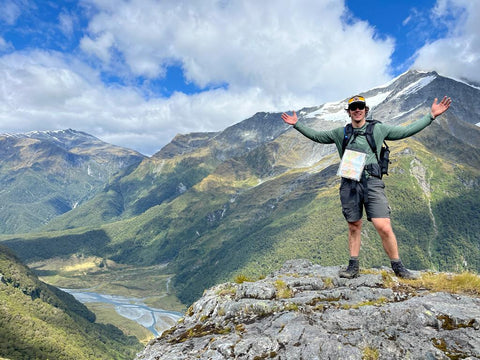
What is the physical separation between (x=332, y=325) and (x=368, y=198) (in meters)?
3.58

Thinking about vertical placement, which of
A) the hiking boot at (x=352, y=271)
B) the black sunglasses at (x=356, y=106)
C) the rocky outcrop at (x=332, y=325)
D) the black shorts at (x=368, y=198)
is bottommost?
the rocky outcrop at (x=332, y=325)

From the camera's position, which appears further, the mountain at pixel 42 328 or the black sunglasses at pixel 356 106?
the mountain at pixel 42 328

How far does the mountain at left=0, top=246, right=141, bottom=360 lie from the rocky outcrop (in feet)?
436

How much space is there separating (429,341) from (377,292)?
8.26 feet

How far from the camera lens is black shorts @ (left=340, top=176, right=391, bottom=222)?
8102mm

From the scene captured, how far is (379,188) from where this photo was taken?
811cm

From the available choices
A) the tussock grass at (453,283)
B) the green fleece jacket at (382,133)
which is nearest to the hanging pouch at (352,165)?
the green fleece jacket at (382,133)

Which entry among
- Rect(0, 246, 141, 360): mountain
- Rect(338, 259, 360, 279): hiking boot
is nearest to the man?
Rect(338, 259, 360, 279): hiking boot

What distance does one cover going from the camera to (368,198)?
8.19 m

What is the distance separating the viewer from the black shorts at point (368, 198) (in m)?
8.10

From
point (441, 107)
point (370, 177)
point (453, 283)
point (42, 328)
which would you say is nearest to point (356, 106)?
point (370, 177)

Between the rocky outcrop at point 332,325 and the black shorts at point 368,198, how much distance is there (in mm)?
2110

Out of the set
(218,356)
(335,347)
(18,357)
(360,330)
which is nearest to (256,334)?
(218,356)

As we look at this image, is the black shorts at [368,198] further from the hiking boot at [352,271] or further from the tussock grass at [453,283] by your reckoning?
the tussock grass at [453,283]
